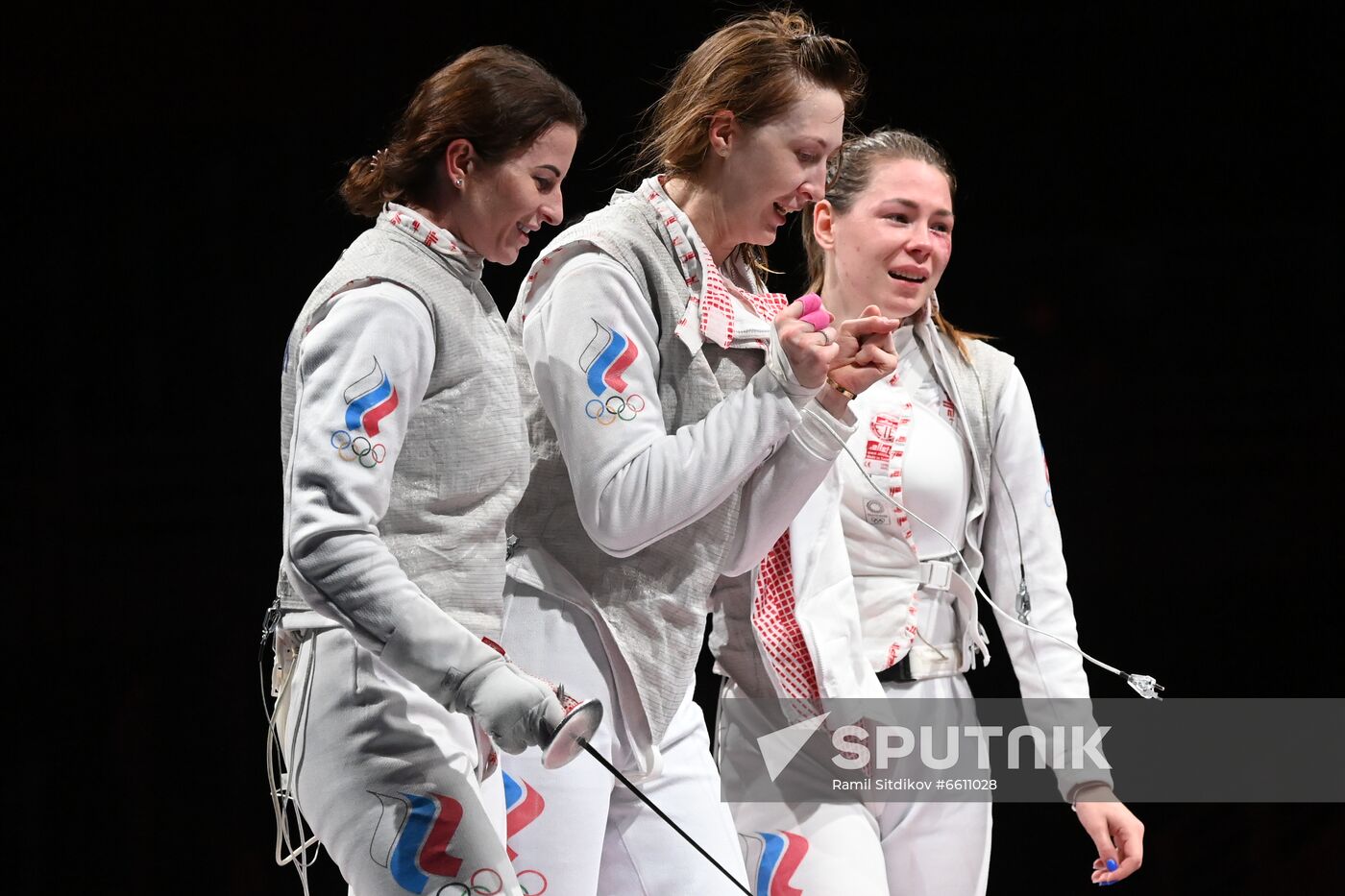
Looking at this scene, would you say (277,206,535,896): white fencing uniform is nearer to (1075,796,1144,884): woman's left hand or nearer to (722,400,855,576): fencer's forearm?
(722,400,855,576): fencer's forearm

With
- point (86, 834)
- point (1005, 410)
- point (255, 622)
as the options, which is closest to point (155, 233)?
point (255, 622)

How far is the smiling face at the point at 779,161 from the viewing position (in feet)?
4.76

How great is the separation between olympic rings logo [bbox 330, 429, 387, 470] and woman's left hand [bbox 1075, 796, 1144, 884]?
1.12 m

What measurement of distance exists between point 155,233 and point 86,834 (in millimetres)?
1091

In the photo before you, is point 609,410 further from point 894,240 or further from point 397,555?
point 894,240

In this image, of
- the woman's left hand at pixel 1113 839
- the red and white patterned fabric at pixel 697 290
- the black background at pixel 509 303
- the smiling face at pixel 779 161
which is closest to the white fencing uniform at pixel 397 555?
the red and white patterned fabric at pixel 697 290

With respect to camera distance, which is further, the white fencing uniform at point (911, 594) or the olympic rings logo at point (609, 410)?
the white fencing uniform at point (911, 594)

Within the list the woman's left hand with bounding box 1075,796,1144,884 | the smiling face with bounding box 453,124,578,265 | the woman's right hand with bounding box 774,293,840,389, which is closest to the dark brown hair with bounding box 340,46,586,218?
the smiling face with bounding box 453,124,578,265

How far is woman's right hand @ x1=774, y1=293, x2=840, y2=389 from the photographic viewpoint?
4.17 ft

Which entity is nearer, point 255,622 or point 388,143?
point 388,143

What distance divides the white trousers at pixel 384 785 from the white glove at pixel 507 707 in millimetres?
98

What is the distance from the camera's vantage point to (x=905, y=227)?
6.18 feet

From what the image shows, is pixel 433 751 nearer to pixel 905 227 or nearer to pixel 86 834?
pixel 905 227

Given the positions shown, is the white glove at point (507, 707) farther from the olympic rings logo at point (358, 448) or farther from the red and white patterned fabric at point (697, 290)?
the red and white patterned fabric at point (697, 290)
